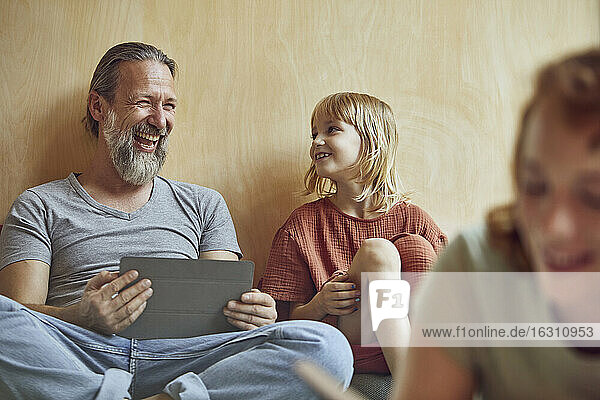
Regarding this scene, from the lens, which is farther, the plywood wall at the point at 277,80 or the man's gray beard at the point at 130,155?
the plywood wall at the point at 277,80

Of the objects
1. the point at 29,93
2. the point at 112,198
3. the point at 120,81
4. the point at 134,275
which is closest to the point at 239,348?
the point at 134,275

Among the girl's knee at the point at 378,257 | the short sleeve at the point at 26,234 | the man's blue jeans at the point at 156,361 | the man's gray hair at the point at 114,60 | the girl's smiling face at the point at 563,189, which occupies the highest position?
the man's gray hair at the point at 114,60

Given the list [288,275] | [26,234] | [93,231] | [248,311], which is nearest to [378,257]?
[248,311]

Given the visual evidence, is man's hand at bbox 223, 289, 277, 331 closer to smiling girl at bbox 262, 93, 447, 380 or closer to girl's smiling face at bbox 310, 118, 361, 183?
smiling girl at bbox 262, 93, 447, 380

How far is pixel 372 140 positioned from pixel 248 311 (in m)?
0.58

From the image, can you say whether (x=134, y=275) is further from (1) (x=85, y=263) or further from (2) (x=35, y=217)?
(2) (x=35, y=217)

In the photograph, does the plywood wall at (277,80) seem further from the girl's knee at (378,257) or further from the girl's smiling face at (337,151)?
the girl's knee at (378,257)

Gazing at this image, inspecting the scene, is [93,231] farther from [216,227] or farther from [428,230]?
[428,230]

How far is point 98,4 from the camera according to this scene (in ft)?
5.66

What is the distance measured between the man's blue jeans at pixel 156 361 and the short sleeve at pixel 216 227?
0.37 m

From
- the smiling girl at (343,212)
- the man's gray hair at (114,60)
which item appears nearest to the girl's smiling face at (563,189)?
the smiling girl at (343,212)

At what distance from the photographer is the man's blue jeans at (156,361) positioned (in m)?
1.02

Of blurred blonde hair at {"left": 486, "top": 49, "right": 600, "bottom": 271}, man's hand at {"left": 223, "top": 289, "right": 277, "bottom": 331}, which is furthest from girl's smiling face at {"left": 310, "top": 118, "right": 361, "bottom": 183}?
blurred blonde hair at {"left": 486, "top": 49, "right": 600, "bottom": 271}

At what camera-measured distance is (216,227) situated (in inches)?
61.8
